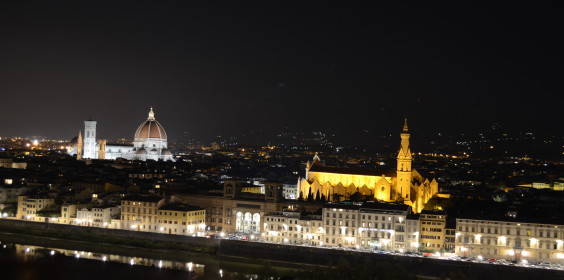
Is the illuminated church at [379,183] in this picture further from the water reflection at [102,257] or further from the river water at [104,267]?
the water reflection at [102,257]

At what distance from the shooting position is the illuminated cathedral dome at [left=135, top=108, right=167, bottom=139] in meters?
83.8

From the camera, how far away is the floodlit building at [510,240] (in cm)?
2930

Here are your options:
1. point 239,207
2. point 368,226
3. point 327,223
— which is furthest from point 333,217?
point 239,207

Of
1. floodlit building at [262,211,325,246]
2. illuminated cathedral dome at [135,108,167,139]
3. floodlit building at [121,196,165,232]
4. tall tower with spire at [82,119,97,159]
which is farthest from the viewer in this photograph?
tall tower with spire at [82,119,97,159]

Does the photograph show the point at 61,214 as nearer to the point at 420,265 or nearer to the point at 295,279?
the point at 295,279

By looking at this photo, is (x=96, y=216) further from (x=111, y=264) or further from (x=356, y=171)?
(x=356, y=171)

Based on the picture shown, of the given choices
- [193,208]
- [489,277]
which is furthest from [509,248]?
[193,208]

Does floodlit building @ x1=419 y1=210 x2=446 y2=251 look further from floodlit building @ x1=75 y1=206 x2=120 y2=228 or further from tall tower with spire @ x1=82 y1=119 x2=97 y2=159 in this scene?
tall tower with spire @ x1=82 y1=119 x2=97 y2=159

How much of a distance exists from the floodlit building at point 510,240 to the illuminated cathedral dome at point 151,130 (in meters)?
58.1

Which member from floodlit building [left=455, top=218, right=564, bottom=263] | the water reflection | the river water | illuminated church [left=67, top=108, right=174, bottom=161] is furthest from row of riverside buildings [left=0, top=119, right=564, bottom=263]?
illuminated church [left=67, top=108, right=174, bottom=161]

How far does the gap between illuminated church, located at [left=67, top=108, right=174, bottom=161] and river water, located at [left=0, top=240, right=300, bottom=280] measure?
49.1 m

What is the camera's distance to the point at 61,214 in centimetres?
A: 3812

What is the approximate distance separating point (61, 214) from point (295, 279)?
1778 centimetres

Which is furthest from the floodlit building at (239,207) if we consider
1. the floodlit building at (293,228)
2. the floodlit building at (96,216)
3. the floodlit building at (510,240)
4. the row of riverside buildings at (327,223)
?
the floodlit building at (510,240)
